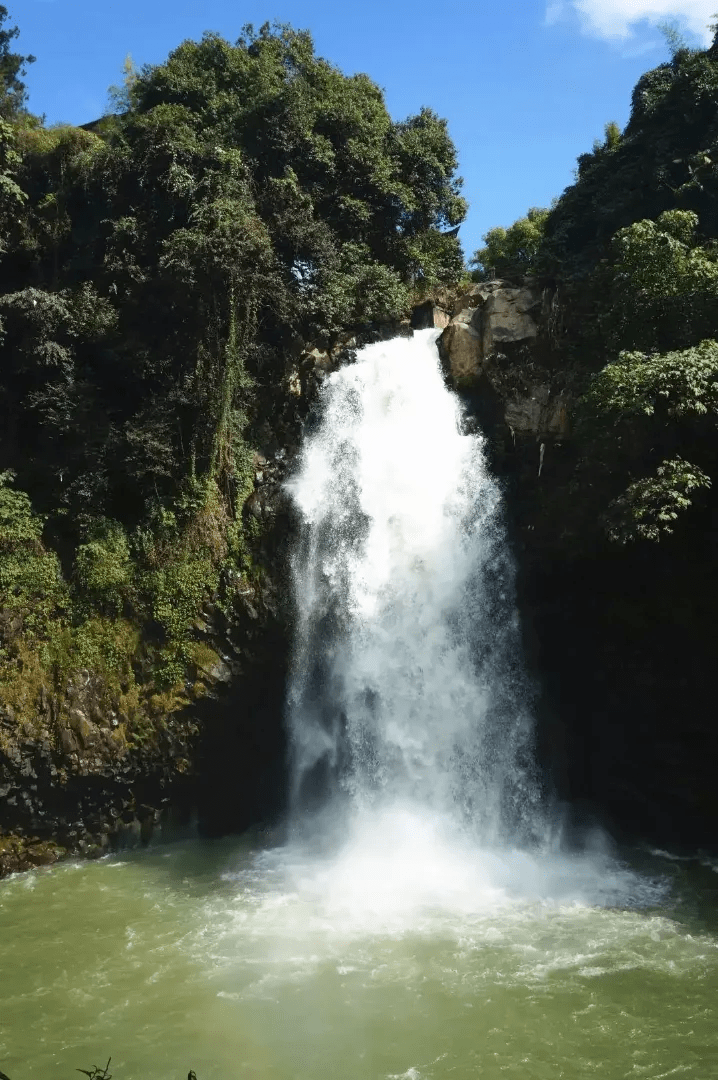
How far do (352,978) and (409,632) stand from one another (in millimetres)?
Result: 5838

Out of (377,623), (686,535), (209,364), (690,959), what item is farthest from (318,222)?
(690,959)

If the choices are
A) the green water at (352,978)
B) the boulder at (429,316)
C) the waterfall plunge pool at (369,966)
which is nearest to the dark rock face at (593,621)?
the waterfall plunge pool at (369,966)

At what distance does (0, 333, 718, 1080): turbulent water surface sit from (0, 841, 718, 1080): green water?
0.03m

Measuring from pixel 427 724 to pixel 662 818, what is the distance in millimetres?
4109

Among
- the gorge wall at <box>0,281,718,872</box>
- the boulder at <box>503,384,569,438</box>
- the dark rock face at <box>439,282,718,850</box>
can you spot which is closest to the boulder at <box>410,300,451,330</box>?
the gorge wall at <box>0,281,718,872</box>

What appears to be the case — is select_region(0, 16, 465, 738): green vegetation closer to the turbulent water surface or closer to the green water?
the turbulent water surface

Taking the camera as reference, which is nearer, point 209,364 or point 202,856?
point 202,856

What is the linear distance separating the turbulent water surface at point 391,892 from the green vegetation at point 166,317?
1848mm

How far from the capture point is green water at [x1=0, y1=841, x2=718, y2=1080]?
8.09 meters

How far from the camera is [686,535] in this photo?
12.4m

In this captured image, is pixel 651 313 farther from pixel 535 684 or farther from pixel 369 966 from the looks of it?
pixel 369 966

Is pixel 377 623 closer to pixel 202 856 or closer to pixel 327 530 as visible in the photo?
pixel 327 530

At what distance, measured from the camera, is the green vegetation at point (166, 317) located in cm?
1449

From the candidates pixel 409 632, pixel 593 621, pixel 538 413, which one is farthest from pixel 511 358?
pixel 409 632
